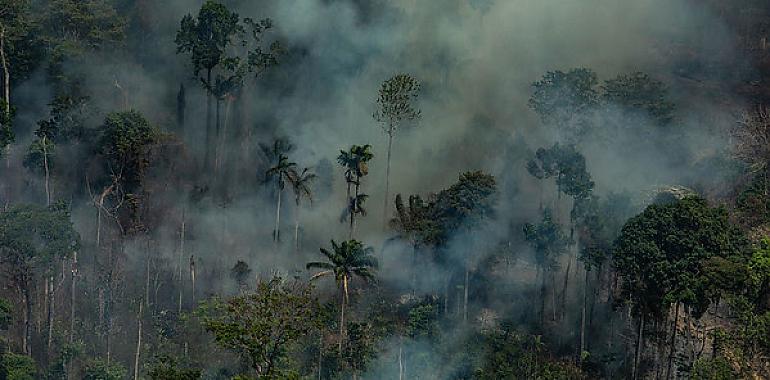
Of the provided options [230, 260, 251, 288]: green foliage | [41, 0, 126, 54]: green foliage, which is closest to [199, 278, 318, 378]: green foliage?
[230, 260, 251, 288]: green foliage

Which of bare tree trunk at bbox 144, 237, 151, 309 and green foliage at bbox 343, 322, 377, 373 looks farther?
bare tree trunk at bbox 144, 237, 151, 309

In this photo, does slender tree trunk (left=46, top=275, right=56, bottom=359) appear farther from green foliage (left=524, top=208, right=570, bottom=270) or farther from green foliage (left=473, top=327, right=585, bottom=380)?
green foliage (left=524, top=208, right=570, bottom=270)

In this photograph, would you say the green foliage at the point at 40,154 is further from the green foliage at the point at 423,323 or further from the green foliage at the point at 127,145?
the green foliage at the point at 423,323

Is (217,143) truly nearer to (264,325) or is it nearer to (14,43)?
(14,43)

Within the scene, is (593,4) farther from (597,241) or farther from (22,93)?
(22,93)

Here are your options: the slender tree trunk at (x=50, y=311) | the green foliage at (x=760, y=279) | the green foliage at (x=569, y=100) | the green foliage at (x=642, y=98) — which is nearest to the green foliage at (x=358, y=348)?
the slender tree trunk at (x=50, y=311)

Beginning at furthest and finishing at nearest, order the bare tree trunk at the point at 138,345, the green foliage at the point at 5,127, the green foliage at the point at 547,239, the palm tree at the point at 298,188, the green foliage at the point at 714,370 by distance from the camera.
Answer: the palm tree at the point at 298,188 → the green foliage at the point at 5,127 → the green foliage at the point at 547,239 → the bare tree trunk at the point at 138,345 → the green foliage at the point at 714,370
